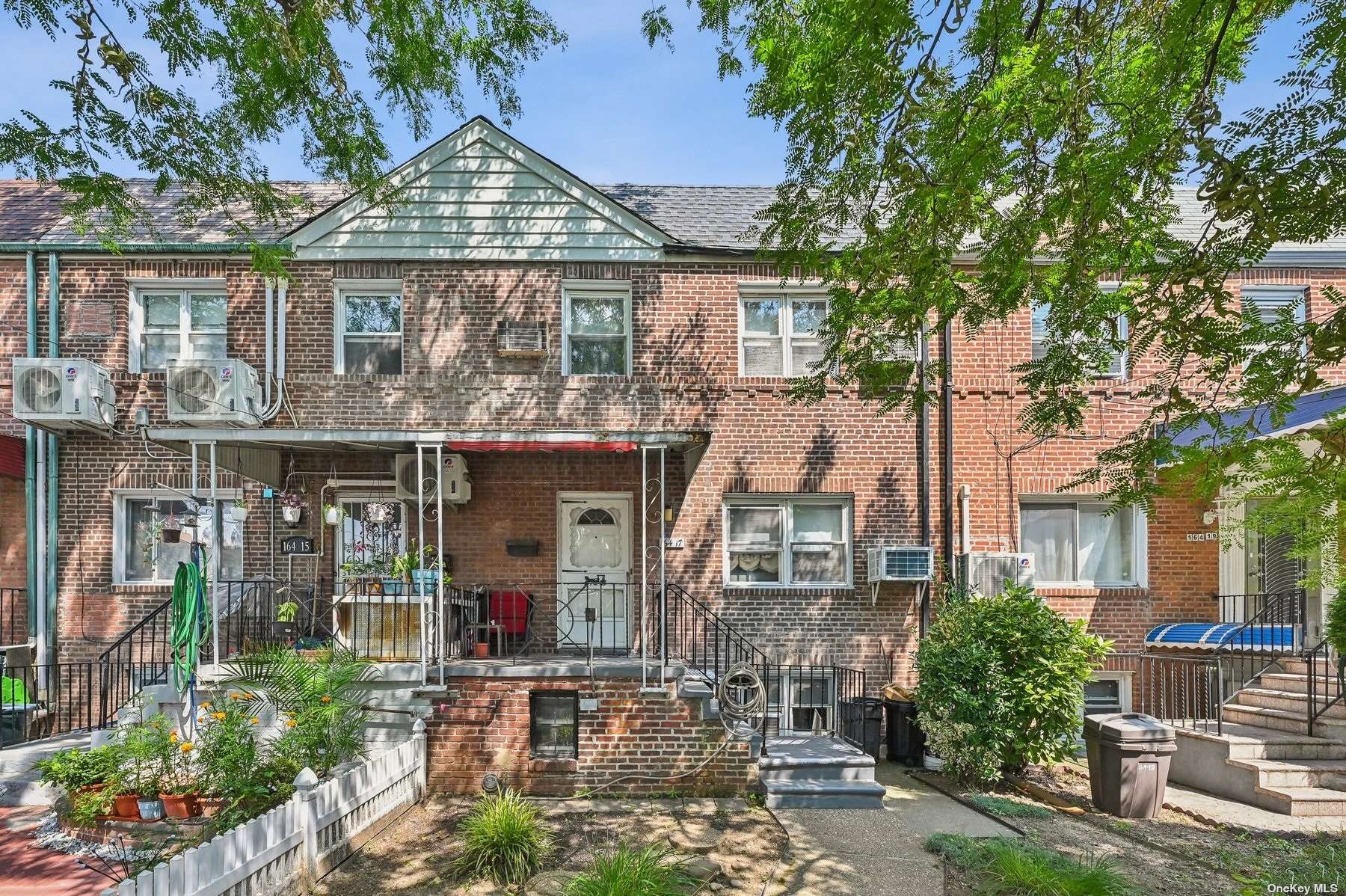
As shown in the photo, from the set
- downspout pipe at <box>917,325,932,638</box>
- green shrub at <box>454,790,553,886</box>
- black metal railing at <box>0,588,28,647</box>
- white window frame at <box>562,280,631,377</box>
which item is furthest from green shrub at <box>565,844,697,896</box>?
black metal railing at <box>0,588,28,647</box>

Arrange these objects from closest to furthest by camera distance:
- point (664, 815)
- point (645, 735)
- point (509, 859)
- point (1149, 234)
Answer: point (1149, 234)
point (509, 859)
point (664, 815)
point (645, 735)

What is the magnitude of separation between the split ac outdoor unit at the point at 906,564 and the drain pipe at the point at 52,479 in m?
10.5

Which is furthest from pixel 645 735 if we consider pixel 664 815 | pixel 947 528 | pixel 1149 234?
pixel 1149 234

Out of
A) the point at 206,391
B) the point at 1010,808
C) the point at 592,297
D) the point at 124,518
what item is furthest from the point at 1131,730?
the point at 124,518

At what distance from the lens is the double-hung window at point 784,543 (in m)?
10.5

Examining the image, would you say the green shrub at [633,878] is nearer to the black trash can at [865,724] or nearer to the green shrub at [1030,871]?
the green shrub at [1030,871]

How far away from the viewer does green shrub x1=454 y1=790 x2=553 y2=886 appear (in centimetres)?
600

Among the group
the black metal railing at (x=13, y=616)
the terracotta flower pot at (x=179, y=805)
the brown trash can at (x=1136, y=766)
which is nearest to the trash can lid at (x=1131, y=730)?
the brown trash can at (x=1136, y=766)

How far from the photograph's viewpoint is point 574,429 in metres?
10.2

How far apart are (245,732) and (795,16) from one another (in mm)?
7559

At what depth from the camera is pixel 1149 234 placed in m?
5.59

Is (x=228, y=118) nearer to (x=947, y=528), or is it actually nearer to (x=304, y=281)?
(x=304, y=281)

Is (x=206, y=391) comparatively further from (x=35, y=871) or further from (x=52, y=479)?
(x=35, y=871)

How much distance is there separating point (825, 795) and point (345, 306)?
8505mm
